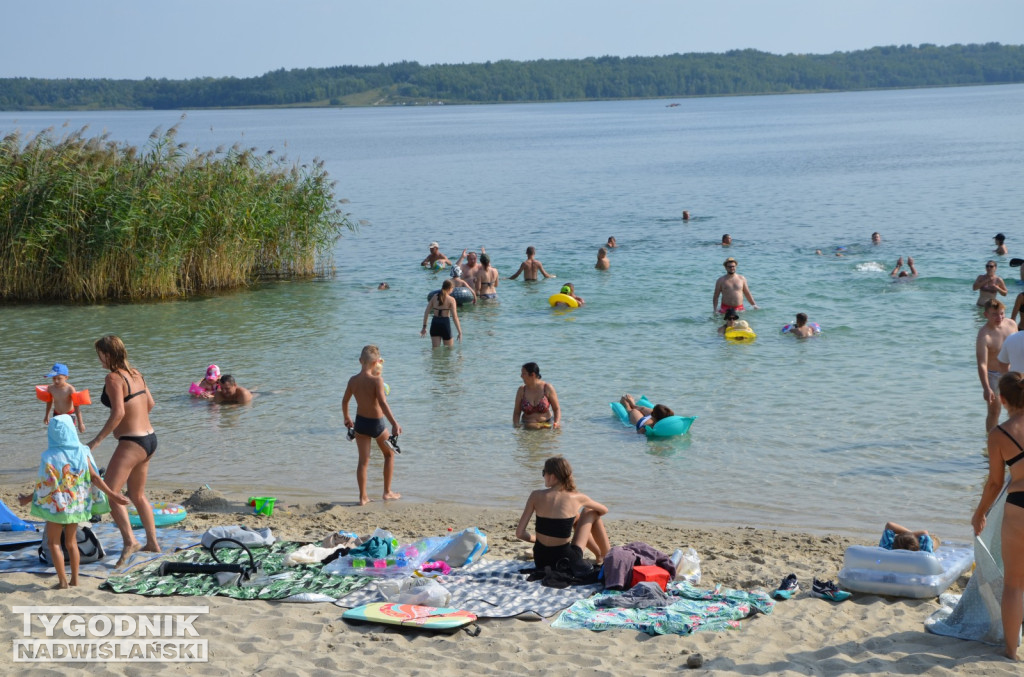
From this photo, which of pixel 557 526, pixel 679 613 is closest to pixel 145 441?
pixel 557 526

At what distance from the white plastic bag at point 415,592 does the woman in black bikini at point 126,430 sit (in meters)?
1.94

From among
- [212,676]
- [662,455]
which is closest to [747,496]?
[662,455]

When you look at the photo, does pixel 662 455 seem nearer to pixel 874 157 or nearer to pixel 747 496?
pixel 747 496

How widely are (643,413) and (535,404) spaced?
4.29 feet

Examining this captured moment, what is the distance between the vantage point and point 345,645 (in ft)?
19.6

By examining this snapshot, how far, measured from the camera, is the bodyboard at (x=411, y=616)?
6188 mm

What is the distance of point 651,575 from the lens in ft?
22.4

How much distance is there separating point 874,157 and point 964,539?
2146 inches

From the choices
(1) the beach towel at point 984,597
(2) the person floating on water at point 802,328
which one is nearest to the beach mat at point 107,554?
(1) the beach towel at point 984,597

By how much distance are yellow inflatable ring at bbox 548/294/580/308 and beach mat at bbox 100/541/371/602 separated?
13.1 meters

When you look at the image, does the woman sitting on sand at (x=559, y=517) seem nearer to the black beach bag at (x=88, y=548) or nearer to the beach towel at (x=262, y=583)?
the beach towel at (x=262, y=583)

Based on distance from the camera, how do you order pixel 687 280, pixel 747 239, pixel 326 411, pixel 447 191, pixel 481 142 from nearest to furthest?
pixel 326 411 → pixel 687 280 → pixel 747 239 → pixel 447 191 → pixel 481 142

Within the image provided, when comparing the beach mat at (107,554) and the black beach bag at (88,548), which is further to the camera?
the black beach bag at (88,548)

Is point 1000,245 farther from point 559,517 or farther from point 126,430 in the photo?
point 126,430
